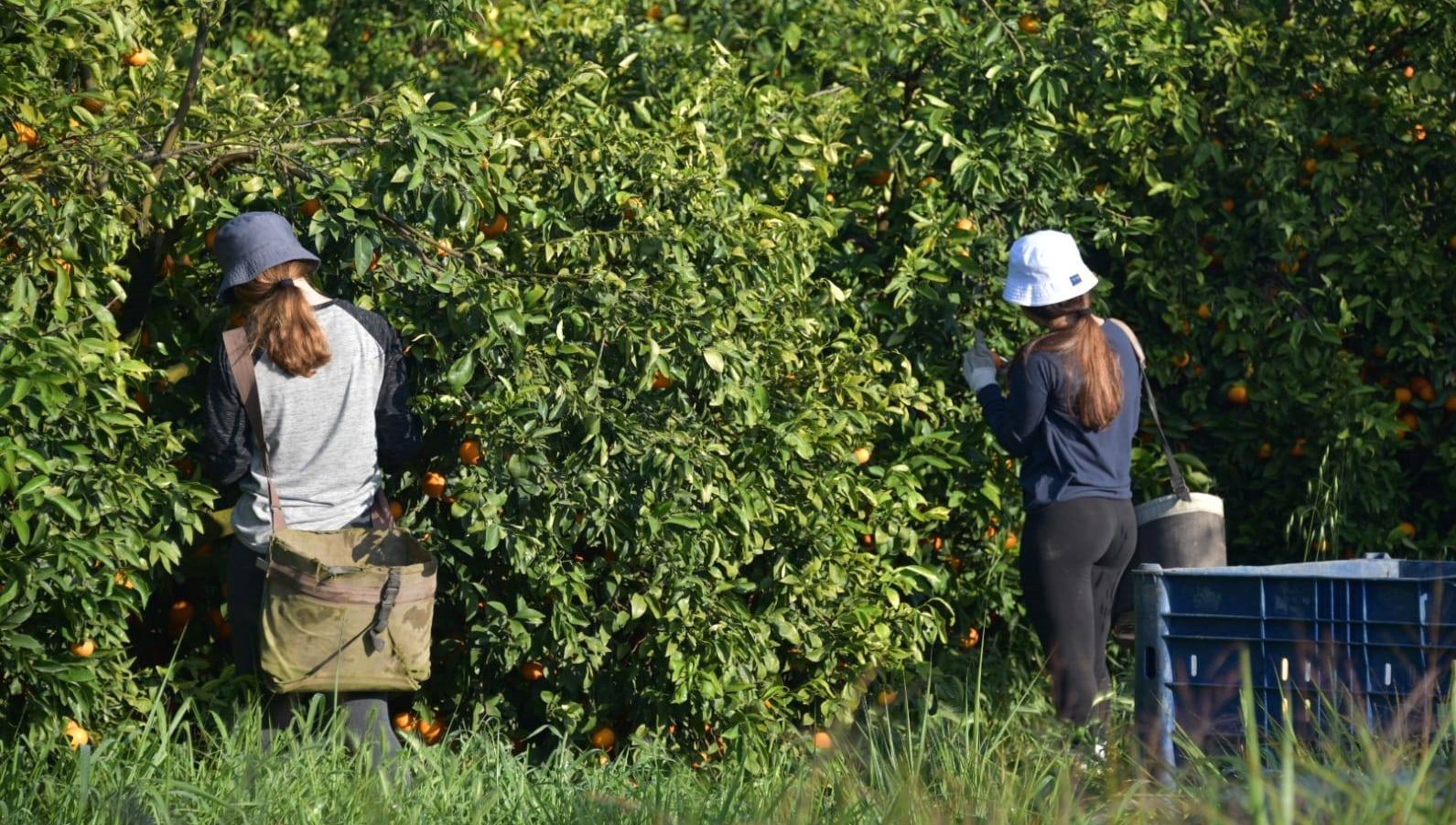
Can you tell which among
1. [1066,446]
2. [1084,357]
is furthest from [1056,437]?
[1084,357]

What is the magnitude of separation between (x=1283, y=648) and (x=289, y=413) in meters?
2.16

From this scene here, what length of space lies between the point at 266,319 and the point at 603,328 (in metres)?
0.79

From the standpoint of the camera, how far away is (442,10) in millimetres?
4359

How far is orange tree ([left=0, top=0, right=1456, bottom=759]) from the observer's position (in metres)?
3.82

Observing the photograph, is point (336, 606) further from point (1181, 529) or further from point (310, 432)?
point (1181, 529)

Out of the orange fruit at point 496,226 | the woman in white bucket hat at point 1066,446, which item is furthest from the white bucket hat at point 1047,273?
the orange fruit at point 496,226

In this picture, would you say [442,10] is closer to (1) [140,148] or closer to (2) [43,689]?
(1) [140,148]

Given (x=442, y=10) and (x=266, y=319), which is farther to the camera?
(x=442, y=10)

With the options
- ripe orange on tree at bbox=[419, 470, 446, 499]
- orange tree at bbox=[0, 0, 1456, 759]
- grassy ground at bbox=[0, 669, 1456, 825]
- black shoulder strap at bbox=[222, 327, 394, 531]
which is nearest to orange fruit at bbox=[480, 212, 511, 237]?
orange tree at bbox=[0, 0, 1456, 759]

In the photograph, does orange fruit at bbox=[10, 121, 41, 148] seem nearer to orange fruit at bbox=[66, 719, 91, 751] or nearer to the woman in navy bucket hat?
the woman in navy bucket hat

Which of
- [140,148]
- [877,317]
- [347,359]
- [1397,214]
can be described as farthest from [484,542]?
[1397,214]

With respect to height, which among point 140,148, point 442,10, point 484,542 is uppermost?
point 442,10

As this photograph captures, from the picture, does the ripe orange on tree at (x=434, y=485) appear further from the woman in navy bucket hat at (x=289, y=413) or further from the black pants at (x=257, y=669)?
the black pants at (x=257, y=669)

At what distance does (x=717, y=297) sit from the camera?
13.6 ft
